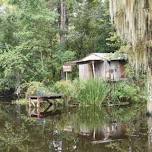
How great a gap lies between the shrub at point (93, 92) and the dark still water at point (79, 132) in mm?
1920

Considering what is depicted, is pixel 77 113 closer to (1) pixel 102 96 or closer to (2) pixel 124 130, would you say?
(1) pixel 102 96

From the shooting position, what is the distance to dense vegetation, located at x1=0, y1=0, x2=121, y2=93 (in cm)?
3112

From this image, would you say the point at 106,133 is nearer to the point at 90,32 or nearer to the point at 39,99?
the point at 39,99

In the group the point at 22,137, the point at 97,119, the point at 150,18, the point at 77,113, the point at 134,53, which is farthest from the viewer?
the point at 77,113

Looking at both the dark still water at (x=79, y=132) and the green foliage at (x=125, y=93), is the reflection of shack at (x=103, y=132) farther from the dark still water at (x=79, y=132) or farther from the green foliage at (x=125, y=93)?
the green foliage at (x=125, y=93)

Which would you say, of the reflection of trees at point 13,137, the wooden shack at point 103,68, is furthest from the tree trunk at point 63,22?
the reflection of trees at point 13,137

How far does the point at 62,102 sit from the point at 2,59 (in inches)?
288

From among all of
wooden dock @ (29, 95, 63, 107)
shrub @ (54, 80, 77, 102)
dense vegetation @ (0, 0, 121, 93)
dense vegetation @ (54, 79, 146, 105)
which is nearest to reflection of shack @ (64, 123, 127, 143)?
dense vegetation @ (54, 79, 146, 105)

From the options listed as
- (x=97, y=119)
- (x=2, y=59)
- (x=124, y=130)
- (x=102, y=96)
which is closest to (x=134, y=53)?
(x=124, y=130)

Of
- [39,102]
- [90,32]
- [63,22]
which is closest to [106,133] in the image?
[39,102]

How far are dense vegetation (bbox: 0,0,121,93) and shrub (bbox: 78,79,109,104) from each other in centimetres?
554

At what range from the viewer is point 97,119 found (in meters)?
18.6

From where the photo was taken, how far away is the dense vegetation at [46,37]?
31.1 m

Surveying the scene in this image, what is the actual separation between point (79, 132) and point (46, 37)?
1891 cm
